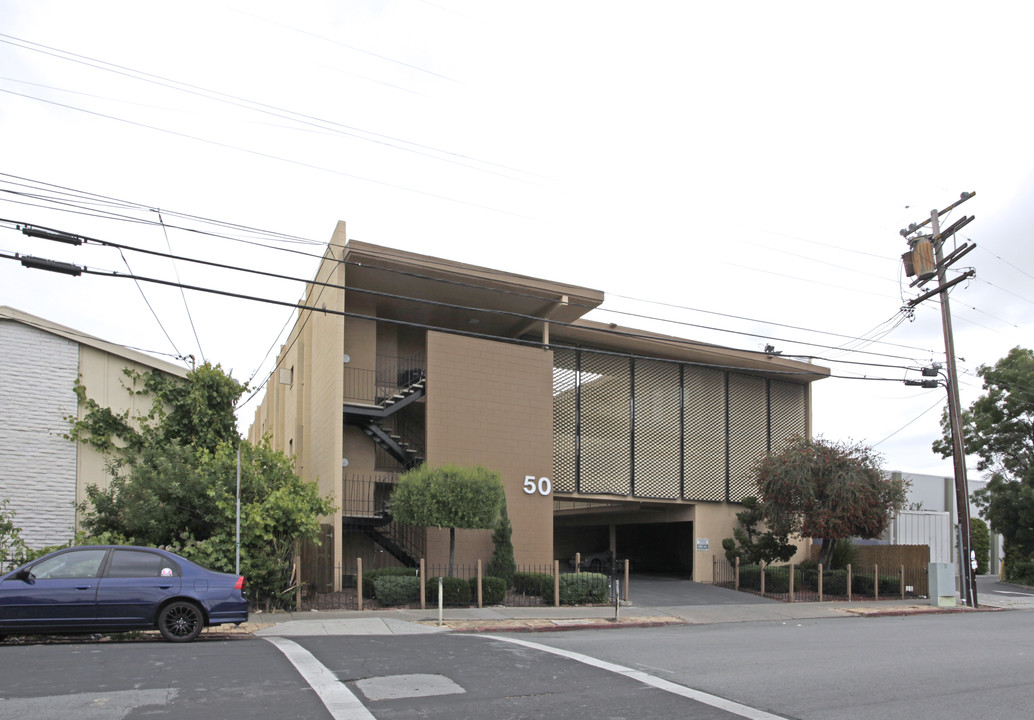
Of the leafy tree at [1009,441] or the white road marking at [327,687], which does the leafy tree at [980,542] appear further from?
the white road marking at [327,687]

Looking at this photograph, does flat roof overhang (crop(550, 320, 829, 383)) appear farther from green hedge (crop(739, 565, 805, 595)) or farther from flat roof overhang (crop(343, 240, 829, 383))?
green hedge (crop(739, 565, 805, 595))

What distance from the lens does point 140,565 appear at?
41.4 feet

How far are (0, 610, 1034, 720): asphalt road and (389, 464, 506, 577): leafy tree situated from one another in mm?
6513

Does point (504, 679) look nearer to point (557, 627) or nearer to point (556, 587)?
point (557, 627)

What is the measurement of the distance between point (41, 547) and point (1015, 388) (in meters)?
36.3

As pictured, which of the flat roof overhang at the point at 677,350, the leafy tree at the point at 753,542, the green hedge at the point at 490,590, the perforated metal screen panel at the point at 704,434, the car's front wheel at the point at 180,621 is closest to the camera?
the car's front wheel at the point at 180,621

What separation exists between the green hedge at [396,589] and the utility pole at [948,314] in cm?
1669

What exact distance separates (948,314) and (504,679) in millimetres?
22306

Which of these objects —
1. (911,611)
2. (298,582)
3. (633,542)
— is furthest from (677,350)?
(298,582)

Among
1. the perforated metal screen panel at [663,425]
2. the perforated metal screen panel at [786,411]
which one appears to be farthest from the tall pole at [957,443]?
the perforated metal screen panel at [786,411]

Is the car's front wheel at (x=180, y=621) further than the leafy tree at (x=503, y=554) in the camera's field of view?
No

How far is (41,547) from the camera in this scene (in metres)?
17.4

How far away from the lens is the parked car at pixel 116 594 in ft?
39.1

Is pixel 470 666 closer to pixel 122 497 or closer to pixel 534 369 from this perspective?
pixel 122 497
